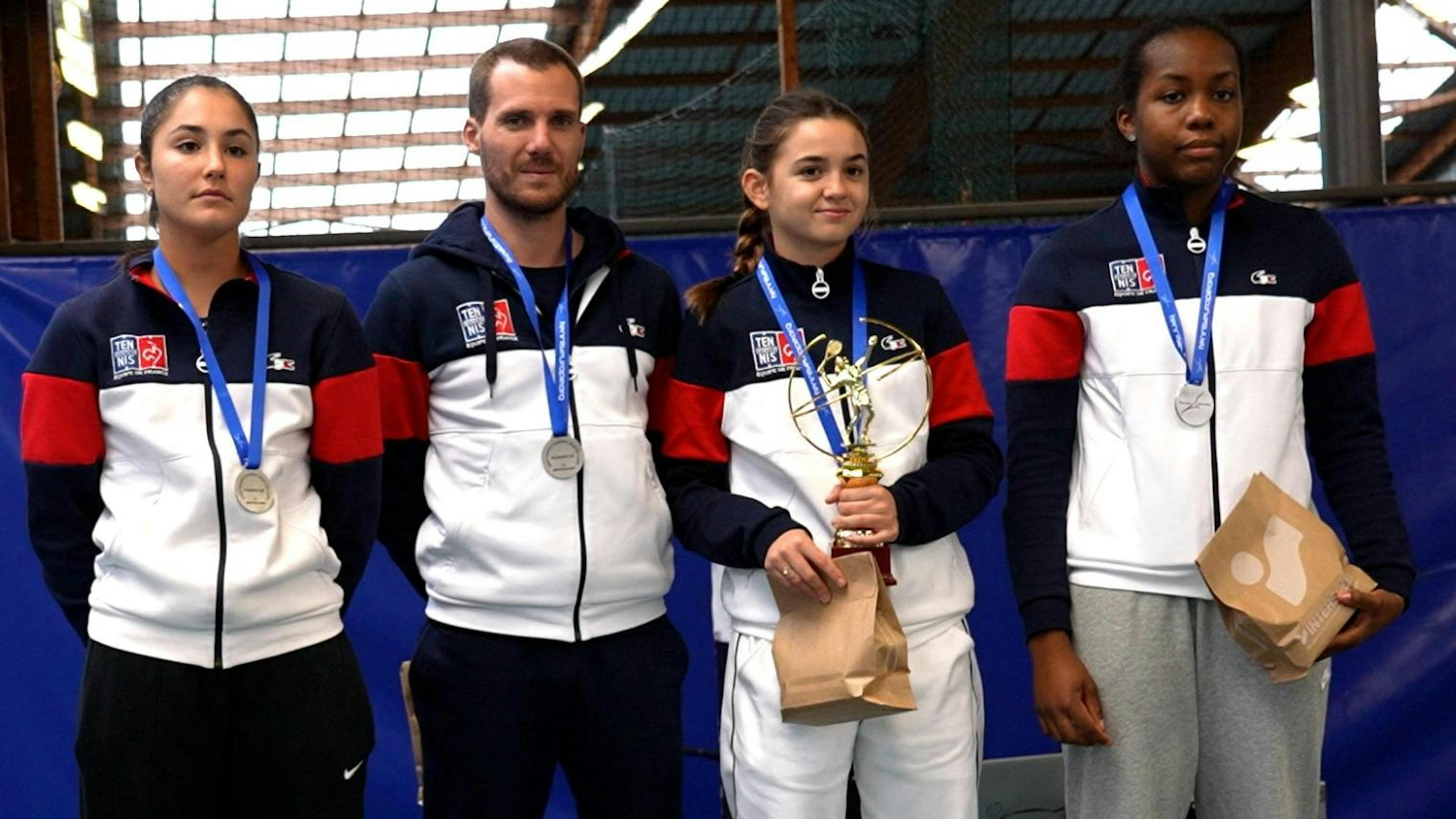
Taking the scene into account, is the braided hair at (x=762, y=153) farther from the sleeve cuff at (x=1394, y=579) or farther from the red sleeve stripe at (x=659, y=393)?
the sleeve cuff at (x=1394, y=579)

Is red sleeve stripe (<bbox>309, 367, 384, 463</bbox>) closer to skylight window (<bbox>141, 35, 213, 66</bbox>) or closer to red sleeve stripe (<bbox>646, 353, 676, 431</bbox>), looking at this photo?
red sleeve stripe (<bbox>646, 353, 676, 431</bbox>)

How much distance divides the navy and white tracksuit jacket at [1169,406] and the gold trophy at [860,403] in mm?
186

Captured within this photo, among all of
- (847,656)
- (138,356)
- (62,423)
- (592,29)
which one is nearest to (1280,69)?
(592,29)

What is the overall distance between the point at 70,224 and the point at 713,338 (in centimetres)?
485

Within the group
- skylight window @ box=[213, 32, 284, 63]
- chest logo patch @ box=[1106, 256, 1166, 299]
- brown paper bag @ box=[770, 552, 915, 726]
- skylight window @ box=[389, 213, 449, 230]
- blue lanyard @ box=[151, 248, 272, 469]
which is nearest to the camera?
brown paper bag @ box=[770, 552, 915, 726]

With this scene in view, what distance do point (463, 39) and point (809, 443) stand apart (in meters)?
6.21

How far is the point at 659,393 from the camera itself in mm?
3064

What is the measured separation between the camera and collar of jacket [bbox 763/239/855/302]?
296 cm

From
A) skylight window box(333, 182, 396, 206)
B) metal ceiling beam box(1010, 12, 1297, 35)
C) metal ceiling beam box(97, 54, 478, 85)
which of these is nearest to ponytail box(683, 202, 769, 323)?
metal ceiling beam box(97, 54, 478, 85)

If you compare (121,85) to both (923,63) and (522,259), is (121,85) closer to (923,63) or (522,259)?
(923,63)

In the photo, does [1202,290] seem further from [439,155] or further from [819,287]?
[439,155]

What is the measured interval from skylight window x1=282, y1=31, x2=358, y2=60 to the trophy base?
19.4 ft

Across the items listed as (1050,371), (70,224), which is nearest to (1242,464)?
(1050,371)

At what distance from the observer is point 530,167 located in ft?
9.65
